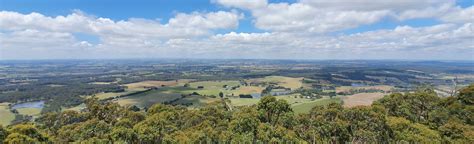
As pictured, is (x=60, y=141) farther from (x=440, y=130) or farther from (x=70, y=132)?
(x=440, y=130)

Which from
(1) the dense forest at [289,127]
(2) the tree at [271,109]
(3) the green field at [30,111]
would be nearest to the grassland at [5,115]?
(3) the green field at [30,111]

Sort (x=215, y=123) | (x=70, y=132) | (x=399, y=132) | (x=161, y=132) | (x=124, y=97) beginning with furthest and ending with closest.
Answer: (x=124, y=97)
(x=215, y=123)
(x=70, y=132)
(x=161, y=132)
(x=399, y=132)

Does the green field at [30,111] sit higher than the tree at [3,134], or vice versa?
the tree at [3,134]

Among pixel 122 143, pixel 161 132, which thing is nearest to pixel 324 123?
pixel 161 132

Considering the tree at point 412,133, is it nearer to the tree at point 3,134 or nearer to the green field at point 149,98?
the tree at point 3,134

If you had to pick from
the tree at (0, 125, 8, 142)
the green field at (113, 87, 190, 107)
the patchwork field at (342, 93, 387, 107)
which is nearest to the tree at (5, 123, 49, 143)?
the tree at (0, 125, 8, 142)

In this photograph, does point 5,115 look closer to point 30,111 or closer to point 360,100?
point 30,111
